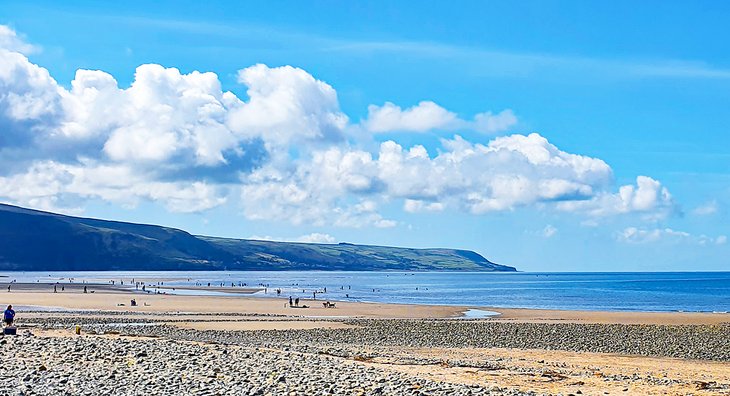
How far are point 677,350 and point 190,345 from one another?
23.2 metres

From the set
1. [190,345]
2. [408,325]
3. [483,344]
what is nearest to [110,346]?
[190,345]

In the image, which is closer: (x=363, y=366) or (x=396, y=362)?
(x=363, y=366)

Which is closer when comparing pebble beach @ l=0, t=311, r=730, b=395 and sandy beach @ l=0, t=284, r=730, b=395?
pebble beach @ l=0, t=311, r=730, b=395

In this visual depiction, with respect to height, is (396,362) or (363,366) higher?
(363,366)

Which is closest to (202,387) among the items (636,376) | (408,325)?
(636,376)

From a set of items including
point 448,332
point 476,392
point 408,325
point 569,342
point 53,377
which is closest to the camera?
point 476,392

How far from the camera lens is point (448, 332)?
156ft

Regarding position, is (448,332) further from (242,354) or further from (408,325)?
(242,354)

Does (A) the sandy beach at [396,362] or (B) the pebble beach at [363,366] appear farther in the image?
(A) the sandy beach at [396,362]

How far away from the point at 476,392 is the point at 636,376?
8927 mm

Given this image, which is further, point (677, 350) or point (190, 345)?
point (677, 350)

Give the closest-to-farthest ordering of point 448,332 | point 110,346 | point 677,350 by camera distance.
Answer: point 110,346 < point 677,350 < point 448,332

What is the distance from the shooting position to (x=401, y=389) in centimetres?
1938

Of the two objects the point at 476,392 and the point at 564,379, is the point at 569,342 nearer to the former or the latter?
the point at 564,379
